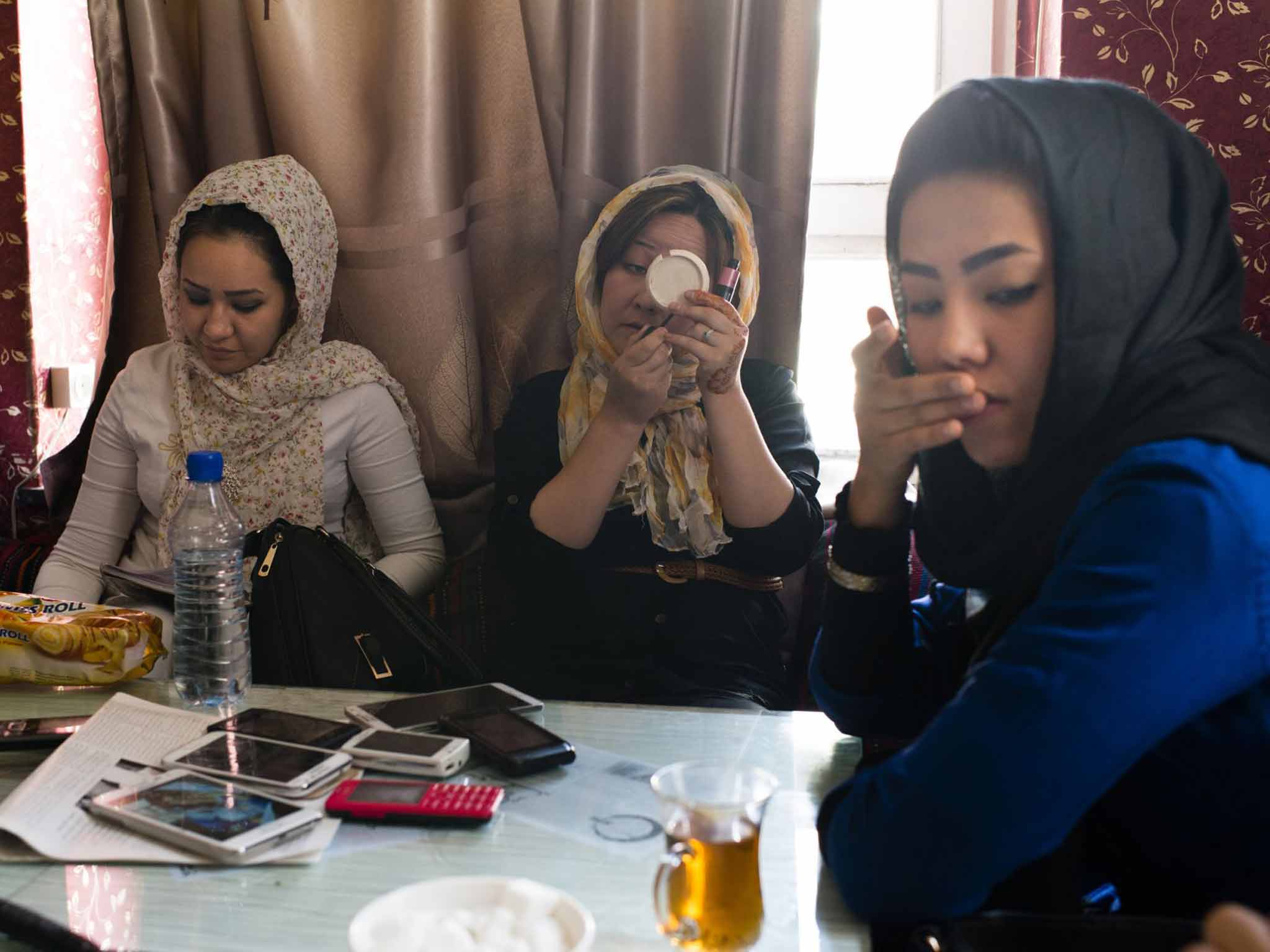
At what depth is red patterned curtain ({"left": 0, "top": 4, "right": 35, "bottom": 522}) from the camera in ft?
7.48

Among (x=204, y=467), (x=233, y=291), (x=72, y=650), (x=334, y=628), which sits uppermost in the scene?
(x=233, y=291)

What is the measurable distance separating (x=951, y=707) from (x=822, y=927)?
7.3 inches

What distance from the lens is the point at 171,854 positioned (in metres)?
0.93

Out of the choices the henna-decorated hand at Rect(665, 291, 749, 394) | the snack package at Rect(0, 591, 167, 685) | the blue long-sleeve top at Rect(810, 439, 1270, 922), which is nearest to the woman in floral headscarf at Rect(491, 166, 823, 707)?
the henna-decorated hand at Rect(665, 291, 749, 394)

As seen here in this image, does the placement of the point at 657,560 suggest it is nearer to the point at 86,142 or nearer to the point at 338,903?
the point at 338,903

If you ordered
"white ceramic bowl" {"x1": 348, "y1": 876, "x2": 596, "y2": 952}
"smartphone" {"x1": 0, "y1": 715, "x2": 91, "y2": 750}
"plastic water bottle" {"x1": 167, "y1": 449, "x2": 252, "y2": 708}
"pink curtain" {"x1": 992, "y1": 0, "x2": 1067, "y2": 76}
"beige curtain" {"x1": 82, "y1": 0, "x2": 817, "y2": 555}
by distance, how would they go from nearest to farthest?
"white ceramic bowl" {"x1": 348, "y1": 876, "x2": 596, "y2": 952} < "smartphone" {"x1": 0, "y1": 715, "x2": 91, "y2": 750} < "plastic water bottle" {"x1": 167, "y1": 449, "x2": 252, "y2": 708} < "pink curtain" {"x1": 992, "y1": 0, "x2": 1067, "y2": 76} < "beige curtain" {"x1": 82, "y1": 0, "x2": 817, "y2": 555}

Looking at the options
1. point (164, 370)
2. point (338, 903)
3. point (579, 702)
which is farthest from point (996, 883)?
point (164, 370)

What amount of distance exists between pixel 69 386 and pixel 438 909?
1.91 metres

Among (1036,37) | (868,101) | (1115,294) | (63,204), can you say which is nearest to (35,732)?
(1115,294)

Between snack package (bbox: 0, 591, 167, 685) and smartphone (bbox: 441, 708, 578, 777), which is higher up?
smartphone (bbox: 441, 708, 578, 777)

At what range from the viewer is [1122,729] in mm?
790

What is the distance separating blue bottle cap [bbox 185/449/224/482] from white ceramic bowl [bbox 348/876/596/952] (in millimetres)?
733

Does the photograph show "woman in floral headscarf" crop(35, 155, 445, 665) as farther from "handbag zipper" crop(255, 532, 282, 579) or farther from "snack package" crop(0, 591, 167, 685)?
"snack package" crop(0, 591, 167, 685)

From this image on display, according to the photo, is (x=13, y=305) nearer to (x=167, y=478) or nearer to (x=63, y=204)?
(x=63, y=204)
